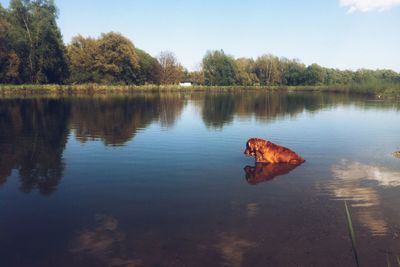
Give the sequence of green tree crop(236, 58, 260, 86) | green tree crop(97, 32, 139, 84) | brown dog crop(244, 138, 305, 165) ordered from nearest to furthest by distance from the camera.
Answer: brown dog crop(244, 138, 305, 165)
green tree crop(97, 32, 139, 84)
green tree crop(236, 58, 260, 86)

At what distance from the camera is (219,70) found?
175250 mm

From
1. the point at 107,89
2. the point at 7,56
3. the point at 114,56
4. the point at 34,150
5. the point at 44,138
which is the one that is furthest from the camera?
the point at 114,56

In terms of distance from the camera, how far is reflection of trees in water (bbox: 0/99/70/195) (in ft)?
51.2

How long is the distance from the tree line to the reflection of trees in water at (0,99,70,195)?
67.6 metres

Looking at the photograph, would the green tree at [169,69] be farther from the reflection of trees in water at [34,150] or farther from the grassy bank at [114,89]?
the reflection of trees in water at [34,150]

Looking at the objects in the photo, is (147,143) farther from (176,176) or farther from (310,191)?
(310,191)

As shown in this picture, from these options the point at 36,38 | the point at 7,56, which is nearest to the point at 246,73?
the point at 36,38

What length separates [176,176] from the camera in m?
16.3

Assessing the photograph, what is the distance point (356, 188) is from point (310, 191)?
222cm

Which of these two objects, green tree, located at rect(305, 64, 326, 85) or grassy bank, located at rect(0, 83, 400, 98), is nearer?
grassy bank, located at rect(0, 83, 400, 98)

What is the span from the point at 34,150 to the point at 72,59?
106m

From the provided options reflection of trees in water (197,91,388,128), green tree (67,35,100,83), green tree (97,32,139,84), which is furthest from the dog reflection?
green tree (67,35,100,83)

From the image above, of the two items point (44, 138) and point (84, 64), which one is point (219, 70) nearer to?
point (84, 64)

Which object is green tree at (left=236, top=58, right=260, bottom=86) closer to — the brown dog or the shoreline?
the shoreline
